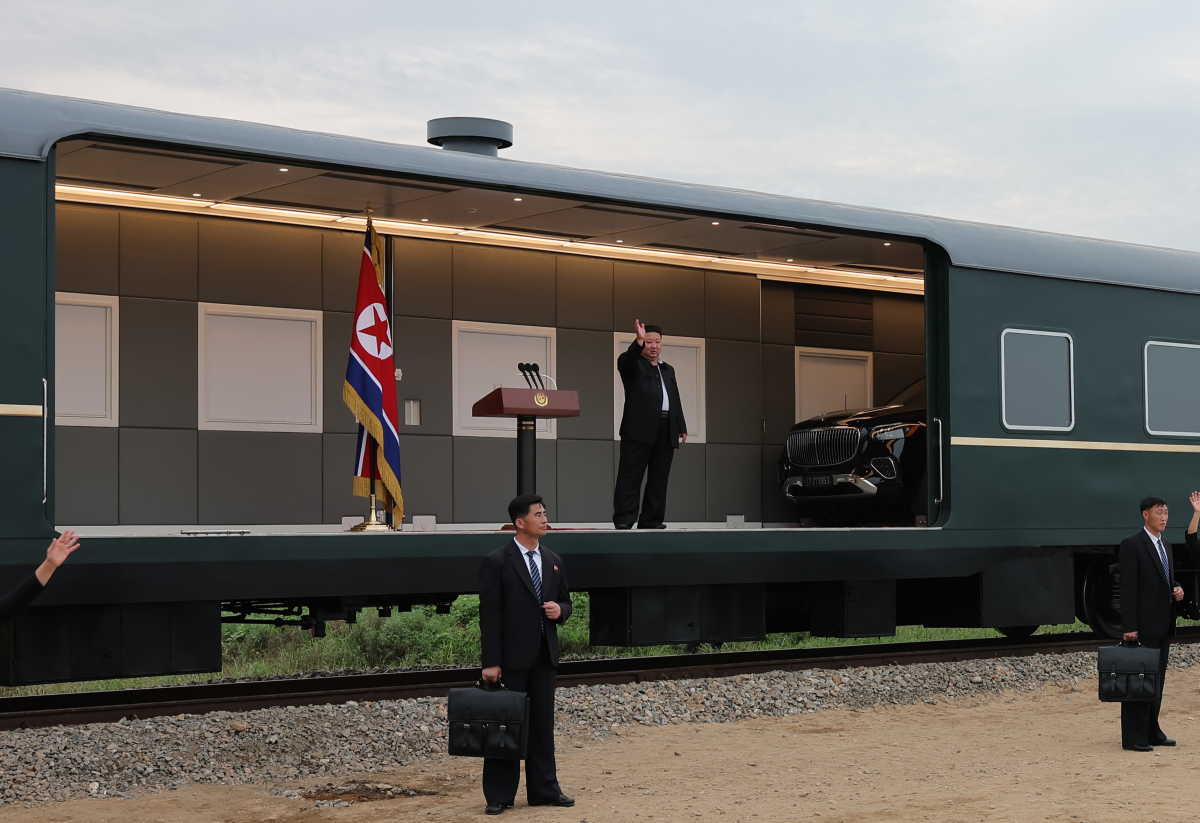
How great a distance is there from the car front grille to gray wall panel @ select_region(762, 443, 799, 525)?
0.79 m

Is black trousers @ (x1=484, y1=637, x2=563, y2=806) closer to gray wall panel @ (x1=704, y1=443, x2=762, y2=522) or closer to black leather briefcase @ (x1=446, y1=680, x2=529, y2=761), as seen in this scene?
black leather briefcase @ (x1=446, y1=680, x2=529, y2=761)

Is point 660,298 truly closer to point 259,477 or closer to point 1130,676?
point 259,477

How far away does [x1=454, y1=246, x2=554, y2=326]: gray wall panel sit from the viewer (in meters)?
12.1

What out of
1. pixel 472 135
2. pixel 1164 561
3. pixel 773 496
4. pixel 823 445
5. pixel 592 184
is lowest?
pixel 1164 561

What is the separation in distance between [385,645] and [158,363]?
5.96m

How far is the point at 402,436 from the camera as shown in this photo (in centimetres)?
1195

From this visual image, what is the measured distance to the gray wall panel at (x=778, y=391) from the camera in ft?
46.1

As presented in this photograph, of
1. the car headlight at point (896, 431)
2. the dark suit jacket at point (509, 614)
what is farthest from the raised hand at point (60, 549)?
the car headlight at point (896, 431)

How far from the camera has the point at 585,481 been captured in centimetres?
1292

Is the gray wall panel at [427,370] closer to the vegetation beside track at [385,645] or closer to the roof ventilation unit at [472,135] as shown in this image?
the roof ventilation unit at [472,135]

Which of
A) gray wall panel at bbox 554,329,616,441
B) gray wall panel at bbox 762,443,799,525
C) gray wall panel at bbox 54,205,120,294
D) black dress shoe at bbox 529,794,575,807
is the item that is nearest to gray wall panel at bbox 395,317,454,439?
gray wall panel at bbox 554,329,616,441

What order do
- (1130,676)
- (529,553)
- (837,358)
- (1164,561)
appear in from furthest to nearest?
(837,358) < (1164,561) < (1130,676) < (529,553)

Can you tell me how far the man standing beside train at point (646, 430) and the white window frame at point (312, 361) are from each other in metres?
2.65

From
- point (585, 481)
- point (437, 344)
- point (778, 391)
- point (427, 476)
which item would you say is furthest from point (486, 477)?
point (778, 391)
